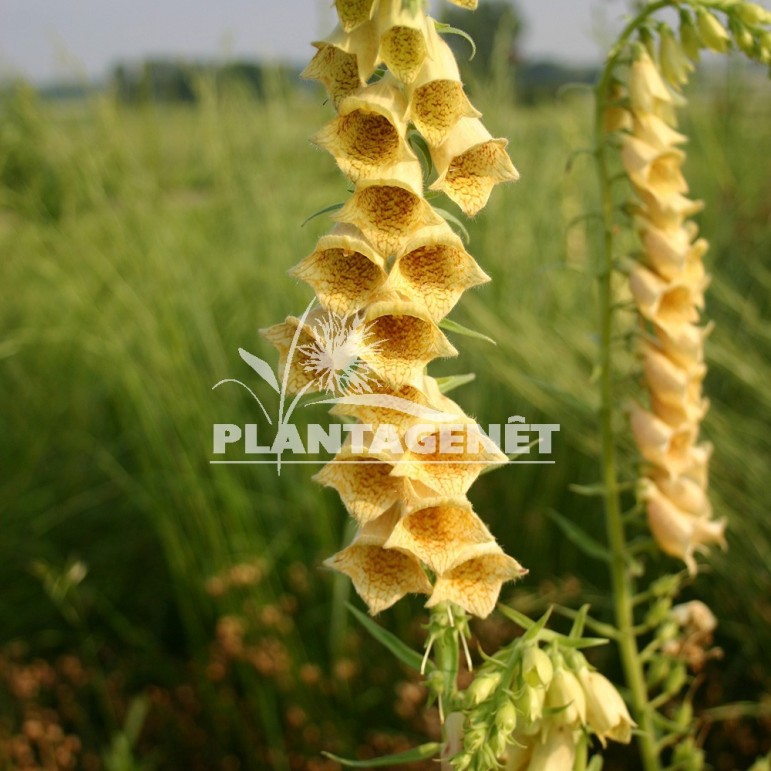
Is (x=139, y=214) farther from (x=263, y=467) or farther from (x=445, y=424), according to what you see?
(x=445, y=424)

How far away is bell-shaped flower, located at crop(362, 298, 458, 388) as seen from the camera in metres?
0.76

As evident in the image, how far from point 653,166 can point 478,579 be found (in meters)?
0.79

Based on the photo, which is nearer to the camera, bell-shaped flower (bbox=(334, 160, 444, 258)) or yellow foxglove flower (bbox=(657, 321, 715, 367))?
bell-shaped flower (bbox=(334, 160, 444, 258))

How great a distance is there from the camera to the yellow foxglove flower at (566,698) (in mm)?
820

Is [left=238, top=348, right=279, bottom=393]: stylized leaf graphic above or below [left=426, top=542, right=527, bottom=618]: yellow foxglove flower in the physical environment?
above

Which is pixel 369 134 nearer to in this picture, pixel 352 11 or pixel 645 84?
pixel 352 11

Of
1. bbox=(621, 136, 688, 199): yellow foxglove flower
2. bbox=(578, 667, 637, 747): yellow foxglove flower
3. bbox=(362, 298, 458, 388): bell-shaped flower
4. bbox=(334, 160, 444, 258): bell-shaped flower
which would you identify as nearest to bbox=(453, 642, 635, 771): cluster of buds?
bbox=(578, 667, 637, 747): yellow foxglove flower

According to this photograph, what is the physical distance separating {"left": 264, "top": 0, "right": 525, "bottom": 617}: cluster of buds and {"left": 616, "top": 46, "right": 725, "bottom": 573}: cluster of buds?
574mm

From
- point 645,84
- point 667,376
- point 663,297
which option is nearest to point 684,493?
point 667,376

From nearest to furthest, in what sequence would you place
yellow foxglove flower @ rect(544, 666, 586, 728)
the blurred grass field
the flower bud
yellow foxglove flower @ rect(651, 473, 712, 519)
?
yellow foxglove flower @ rect(544, 666, 586, 728) < the flower bud < yellow foxglove flower @ rect(651, 473, 712, 519) < the blurred grass field

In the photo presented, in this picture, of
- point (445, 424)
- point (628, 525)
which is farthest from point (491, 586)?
point (628, 525)

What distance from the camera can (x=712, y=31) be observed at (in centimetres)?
118

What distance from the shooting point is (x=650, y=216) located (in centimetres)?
135

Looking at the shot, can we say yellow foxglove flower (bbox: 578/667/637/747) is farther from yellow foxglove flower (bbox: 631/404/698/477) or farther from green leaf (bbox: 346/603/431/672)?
yellow foxglove flower (bbox: 631/404/698/477)
